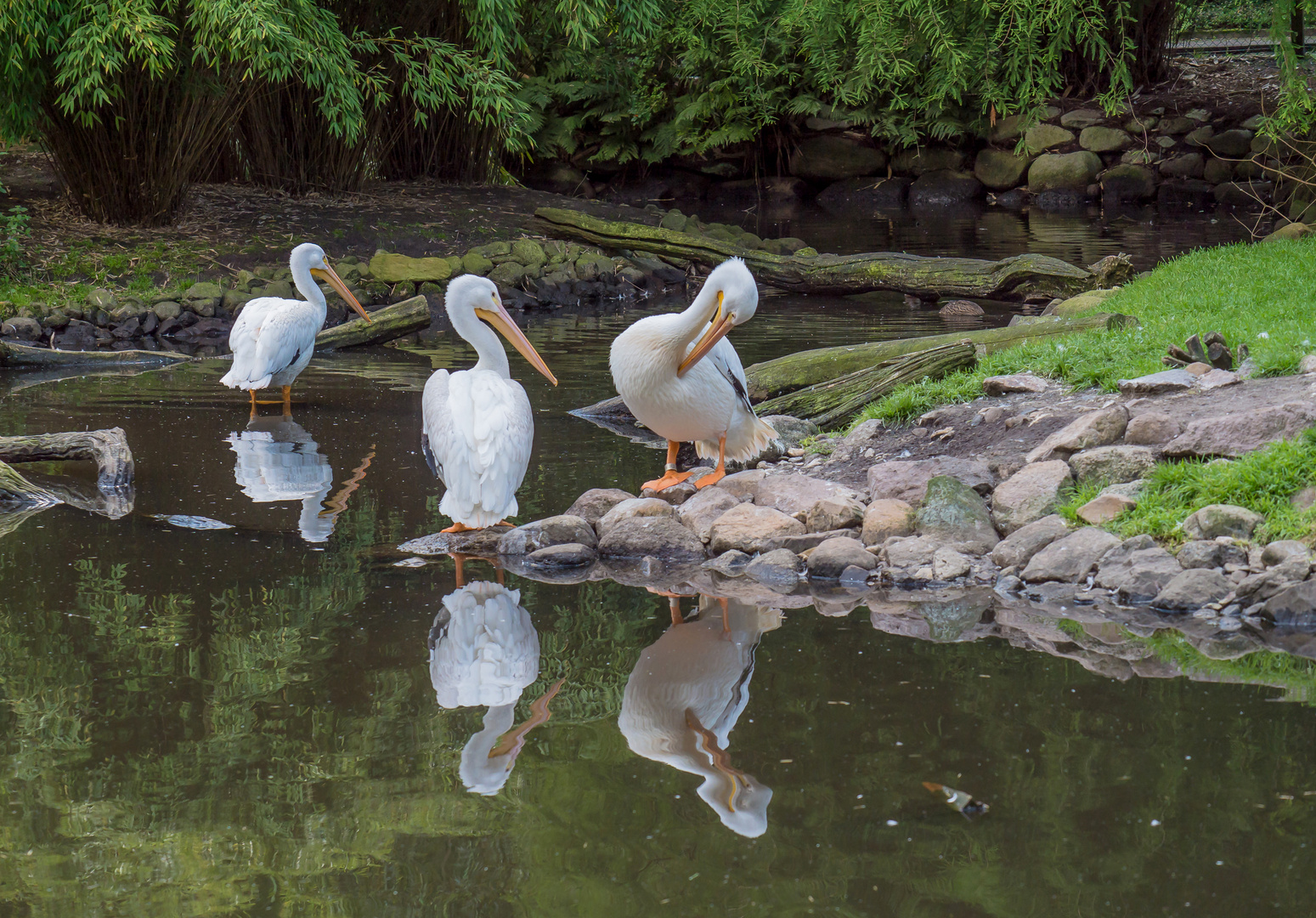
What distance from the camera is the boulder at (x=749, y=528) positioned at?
511cm

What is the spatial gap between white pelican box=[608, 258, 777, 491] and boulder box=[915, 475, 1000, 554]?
3.82 ft

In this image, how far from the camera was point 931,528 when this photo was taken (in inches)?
195

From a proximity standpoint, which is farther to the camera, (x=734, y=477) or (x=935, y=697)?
(x=734, y=477)

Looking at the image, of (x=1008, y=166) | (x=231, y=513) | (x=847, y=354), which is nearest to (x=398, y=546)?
(x=231, y=513)

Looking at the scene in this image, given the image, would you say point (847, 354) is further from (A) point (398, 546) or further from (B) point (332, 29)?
(B) point (332, 29)

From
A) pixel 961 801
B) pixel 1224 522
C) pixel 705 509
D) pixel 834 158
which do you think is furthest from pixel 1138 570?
pixel 834 158

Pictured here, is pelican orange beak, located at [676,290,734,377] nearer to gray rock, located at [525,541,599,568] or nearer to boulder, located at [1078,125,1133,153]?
gray rock, located at [525,541,599,568]

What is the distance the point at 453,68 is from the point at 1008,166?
37.4 feet

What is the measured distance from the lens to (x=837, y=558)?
4.85m

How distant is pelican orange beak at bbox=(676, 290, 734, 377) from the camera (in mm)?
5449

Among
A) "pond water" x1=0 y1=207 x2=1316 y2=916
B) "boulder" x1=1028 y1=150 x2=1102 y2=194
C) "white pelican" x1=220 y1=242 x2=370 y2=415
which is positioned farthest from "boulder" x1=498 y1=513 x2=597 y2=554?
"boulder" x1=1028 y1=150 x2=1102 y2=194

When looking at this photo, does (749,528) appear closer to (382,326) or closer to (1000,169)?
(382,326)

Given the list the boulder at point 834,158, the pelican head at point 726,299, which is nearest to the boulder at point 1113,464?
the pelican head at point 726,299

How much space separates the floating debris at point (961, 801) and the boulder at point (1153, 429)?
8.44 ft
